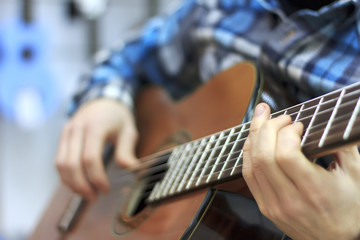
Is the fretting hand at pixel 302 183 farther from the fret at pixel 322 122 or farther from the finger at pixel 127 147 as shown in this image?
the finger at pixel 127 147

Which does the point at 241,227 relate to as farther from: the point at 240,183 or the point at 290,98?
the point at 290,98

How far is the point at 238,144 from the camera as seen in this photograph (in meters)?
0.42

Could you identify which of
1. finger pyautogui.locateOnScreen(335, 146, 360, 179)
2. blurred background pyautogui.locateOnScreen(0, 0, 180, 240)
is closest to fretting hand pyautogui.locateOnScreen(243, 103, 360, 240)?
finger pyautogui.locateOnScreen(335, 146, 360, 179)

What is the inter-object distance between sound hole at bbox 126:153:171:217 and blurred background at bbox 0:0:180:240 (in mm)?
960

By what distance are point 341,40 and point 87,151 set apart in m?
0.41

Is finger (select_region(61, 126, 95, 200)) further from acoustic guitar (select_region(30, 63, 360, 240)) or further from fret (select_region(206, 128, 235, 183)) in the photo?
fret (select_region(206, 128, 235, 183))

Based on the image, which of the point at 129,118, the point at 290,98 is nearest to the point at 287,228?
the point at 290,98

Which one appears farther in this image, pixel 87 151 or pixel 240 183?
pixel 87 151

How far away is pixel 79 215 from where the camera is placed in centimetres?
68

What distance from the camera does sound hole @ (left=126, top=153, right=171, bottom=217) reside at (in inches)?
22.8

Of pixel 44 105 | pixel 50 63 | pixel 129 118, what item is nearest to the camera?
pixel 129 118

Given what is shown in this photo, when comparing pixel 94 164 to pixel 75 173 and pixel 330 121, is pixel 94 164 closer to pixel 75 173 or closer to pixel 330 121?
pixel 75 173

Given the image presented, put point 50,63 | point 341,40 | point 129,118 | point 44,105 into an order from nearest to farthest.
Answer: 1. point 341,40
2. point 129,118
3. point 44,105
4. point 50,63

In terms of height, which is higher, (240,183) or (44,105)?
(44,105)
